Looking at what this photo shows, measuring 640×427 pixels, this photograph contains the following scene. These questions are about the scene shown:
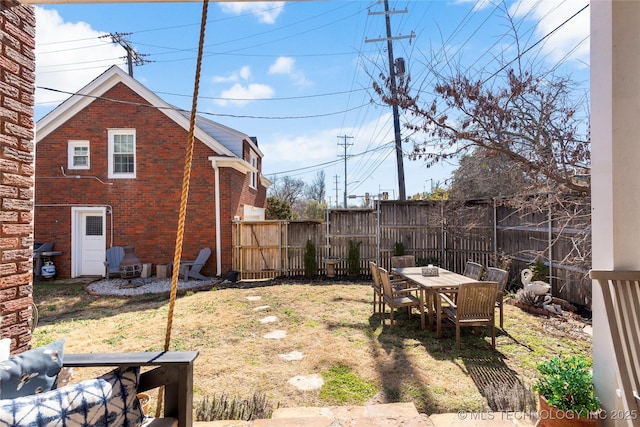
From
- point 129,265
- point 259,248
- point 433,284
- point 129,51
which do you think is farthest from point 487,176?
point 129,51

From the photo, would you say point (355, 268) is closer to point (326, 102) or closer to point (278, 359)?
point (278, 359)

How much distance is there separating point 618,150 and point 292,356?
12.2ft

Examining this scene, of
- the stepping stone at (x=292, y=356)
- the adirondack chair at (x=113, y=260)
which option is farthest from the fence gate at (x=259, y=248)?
the stepping stone at (x=292, y=356)

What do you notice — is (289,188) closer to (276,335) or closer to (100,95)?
(100,95)

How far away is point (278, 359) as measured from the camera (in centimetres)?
391

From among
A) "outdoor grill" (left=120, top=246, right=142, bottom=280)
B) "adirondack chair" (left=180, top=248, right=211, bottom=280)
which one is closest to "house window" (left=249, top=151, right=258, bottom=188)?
"adirondack chair" (left=180, top=248, right=211, bottom=280)

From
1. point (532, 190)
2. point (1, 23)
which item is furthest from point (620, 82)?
point (1, 23)

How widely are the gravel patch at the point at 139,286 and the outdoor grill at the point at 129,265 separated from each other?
0.20 m

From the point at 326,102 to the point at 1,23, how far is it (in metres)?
11.7

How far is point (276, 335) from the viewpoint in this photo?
4.80m

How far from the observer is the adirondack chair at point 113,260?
30.2 feet

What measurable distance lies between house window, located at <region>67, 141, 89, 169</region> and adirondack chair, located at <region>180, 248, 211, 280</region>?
460 centimetres

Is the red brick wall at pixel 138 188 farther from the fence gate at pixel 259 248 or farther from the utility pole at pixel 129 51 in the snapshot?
the utility pole at pixel 129 51

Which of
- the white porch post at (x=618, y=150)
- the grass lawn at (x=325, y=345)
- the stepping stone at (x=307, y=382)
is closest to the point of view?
the white porch post at (x=618, y=150)
